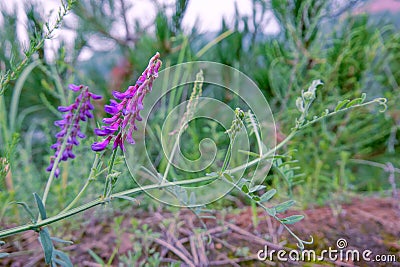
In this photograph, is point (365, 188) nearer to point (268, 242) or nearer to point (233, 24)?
point (233, 24)

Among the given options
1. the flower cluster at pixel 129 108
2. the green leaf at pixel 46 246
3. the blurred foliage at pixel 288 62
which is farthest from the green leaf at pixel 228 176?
the blurred foliage at pixel 288 62

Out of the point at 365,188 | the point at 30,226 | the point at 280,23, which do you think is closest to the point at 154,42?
the point at 280,23

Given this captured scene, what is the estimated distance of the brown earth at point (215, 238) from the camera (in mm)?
781

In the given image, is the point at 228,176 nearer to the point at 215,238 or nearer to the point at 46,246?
the point at 46,246

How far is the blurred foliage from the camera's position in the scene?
1.28m

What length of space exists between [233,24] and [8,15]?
38.3 inches

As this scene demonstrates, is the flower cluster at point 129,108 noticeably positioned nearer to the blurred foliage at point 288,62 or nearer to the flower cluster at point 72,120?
the flower cluster at point 72,120

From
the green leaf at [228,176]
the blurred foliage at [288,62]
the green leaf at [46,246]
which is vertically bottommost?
the green leaf at [46,246]

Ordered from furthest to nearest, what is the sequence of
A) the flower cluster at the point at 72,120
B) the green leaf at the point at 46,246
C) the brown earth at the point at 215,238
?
the brown earth at the point at 215,238 → the flower cluster at the point at 72,120 → the green leaf at the point at 46,246

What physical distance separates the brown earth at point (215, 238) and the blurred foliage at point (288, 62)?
0.53 feet

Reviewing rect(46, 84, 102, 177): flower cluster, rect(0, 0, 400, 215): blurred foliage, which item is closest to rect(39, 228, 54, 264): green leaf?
rect(46, 84, 102, 177): flower cluster

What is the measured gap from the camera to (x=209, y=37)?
189 centimetres

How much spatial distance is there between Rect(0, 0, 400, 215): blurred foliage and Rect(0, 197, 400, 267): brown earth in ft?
0.53

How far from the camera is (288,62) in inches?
58.9
